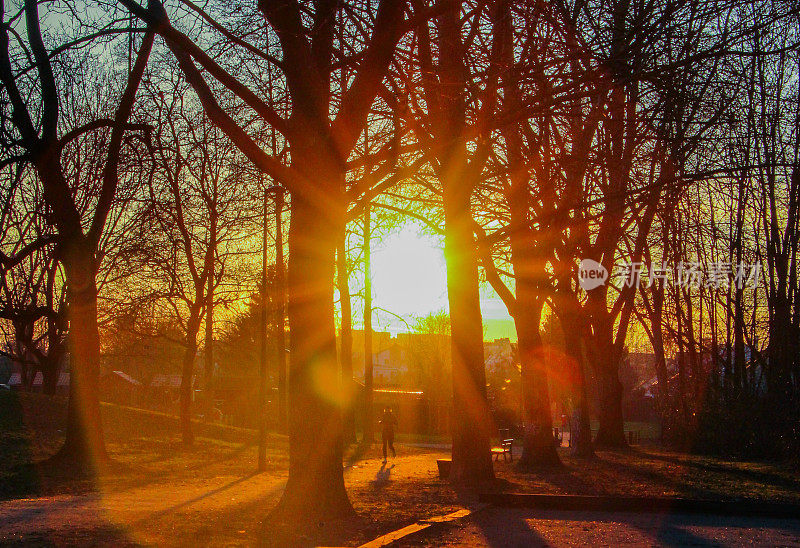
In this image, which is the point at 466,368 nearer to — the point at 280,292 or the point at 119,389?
the point at 280,292

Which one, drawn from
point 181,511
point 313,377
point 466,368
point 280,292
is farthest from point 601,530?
point 280,292

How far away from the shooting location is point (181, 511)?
10297 mm

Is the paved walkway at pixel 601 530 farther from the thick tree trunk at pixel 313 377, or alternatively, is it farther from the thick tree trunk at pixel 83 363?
the thick tree trunk at pixel 83 363

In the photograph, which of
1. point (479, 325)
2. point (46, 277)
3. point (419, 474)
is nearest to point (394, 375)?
point (46, 277)

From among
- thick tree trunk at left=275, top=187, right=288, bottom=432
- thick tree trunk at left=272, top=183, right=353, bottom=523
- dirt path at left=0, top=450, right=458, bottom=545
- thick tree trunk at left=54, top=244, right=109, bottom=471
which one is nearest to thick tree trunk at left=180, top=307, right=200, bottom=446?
thick tree trunk at left=275, top=187, right=288, bottom=432

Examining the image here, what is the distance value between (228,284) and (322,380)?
71.6 ft

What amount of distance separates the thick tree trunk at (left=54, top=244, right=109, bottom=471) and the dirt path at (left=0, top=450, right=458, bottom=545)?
285cm

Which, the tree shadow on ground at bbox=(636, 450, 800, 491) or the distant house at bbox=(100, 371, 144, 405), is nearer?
the tree shadow on ground at bbox=(636, 450, 800, 491)

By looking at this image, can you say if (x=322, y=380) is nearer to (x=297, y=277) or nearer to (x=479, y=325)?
(x=297, y=277)

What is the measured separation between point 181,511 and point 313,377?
9.72ft

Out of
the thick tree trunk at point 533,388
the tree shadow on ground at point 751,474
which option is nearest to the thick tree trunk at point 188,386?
the thick tree trunk at point 533,388

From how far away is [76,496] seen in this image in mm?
12547

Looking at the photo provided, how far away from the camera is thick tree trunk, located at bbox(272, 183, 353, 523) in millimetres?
8945

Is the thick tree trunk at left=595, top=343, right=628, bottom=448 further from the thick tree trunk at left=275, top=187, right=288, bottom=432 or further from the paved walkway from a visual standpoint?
the paved walkway
